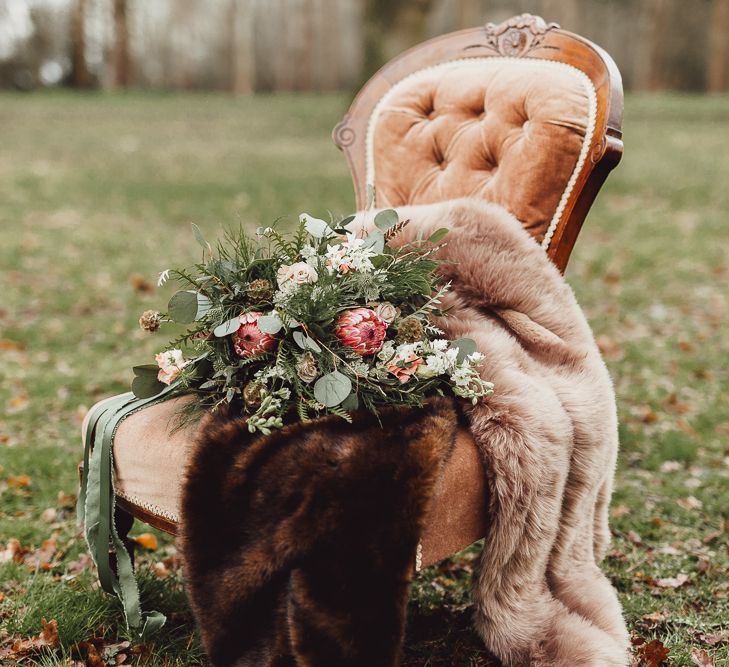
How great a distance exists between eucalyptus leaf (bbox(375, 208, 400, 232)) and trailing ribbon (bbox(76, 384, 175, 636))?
74cm

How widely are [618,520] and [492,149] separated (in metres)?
1.52

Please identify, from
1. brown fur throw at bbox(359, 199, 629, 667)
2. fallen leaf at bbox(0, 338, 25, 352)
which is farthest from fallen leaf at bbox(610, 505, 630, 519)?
fallen leaf at bbox(0, 338, 25, 352)

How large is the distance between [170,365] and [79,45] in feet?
54.9

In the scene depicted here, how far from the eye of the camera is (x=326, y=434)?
176 cm

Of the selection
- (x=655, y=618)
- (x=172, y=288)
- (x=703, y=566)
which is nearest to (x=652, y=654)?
(x=655, y=618)

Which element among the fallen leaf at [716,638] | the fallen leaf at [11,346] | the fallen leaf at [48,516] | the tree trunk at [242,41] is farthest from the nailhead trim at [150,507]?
the tree trunk at [242,41]

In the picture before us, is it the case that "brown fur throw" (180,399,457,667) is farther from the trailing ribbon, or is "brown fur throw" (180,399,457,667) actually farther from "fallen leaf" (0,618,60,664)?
"fallen leaf" (0,618,60,664)

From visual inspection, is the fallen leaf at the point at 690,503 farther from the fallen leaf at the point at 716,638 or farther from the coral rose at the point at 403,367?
the coral rose at the point at 403,367

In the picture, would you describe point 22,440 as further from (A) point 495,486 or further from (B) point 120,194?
(B) point 120,194

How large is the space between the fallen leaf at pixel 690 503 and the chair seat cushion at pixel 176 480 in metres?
1.55

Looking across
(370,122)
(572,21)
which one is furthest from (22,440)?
(572,21)

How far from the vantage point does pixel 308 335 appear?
189 centimetres

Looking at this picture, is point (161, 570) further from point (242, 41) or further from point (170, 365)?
point (242, 41)

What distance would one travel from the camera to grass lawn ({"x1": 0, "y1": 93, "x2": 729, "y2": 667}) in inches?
93.7
